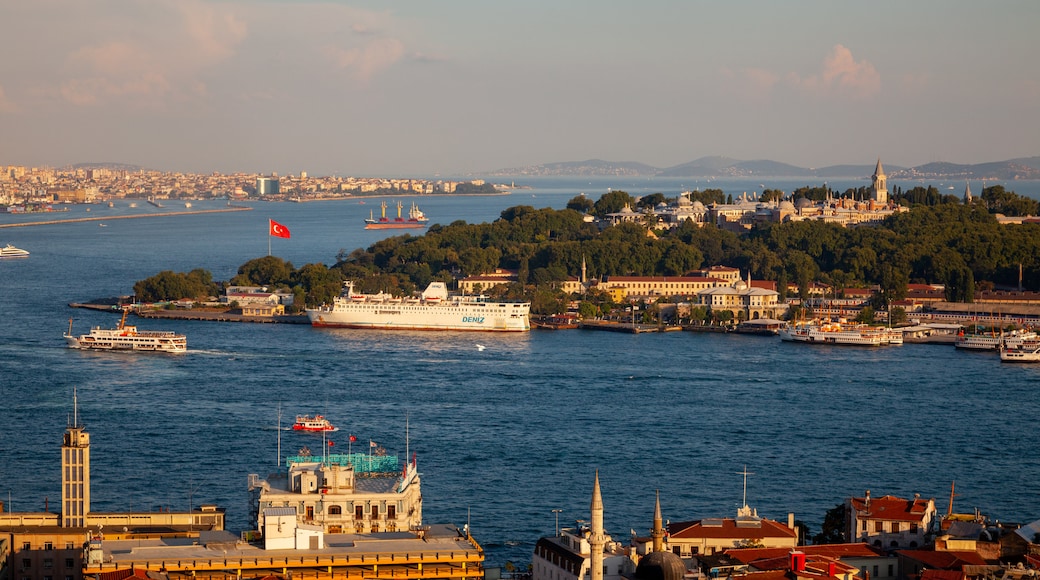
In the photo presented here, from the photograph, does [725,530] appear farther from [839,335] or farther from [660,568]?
[839,335]

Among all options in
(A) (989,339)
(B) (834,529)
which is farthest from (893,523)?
(A) (989,339)

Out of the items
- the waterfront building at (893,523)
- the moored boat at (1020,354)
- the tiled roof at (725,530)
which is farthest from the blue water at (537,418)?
the waterfront building at (893,523)

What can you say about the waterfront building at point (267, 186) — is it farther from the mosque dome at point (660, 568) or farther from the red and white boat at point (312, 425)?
the mosque dome at point (660, 568)

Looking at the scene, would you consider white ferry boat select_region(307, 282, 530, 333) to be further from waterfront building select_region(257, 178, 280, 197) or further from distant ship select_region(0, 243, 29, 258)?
waterfront building select_region(257, 178, 280, 197)

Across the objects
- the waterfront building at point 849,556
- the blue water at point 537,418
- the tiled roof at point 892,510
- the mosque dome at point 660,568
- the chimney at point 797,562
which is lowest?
the blue water at point 537,418

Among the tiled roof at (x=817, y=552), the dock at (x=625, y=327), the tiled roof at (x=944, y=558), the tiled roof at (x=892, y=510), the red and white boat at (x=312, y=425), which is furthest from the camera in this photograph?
the dock at (x=625, y=327)

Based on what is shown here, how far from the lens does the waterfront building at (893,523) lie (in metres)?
13.5

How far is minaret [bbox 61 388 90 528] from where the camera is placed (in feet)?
40.9

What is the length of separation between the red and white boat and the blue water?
150 millimetres

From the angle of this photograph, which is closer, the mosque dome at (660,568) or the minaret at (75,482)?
the mosque dome at (660,568)

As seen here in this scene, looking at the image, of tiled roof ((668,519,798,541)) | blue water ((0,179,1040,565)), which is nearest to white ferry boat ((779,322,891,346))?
blue water ((0,179,1040,565))

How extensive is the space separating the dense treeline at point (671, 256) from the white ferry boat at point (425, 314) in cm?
182

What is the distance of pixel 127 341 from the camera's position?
3459 centimetres

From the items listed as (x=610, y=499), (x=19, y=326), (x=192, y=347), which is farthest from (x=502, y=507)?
(x=19, y=326)
